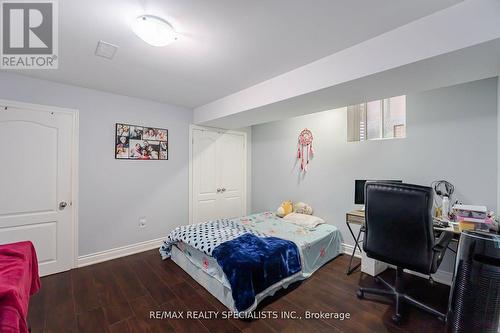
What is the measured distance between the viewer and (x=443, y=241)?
189 centimetres

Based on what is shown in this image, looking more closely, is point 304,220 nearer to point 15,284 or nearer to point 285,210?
point 285,210

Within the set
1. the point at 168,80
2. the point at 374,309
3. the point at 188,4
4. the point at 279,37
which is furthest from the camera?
the point at 168,80

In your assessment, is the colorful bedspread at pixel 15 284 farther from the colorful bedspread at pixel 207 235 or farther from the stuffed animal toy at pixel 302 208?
the stuffed animal toy at pixel 302 208

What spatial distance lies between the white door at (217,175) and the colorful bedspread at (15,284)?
8.37 ft

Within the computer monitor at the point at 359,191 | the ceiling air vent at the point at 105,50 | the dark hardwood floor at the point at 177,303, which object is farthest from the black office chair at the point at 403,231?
the ceiling air vent at the point at 105,50

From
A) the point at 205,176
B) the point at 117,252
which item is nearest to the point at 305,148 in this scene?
the point at 205,176

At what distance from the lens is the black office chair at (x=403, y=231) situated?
1814 mm

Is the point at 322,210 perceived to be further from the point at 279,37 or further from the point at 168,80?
the point at 168,80

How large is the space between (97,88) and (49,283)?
2558mm

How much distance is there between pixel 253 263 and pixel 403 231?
140cm

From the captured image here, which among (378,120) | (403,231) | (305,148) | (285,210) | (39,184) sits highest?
(378,120)

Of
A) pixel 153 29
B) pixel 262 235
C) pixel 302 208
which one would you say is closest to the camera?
pixel 153 29

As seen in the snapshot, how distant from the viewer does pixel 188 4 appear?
1.51 metres

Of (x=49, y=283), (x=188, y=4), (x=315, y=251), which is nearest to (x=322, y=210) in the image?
(x=315, y=251)
